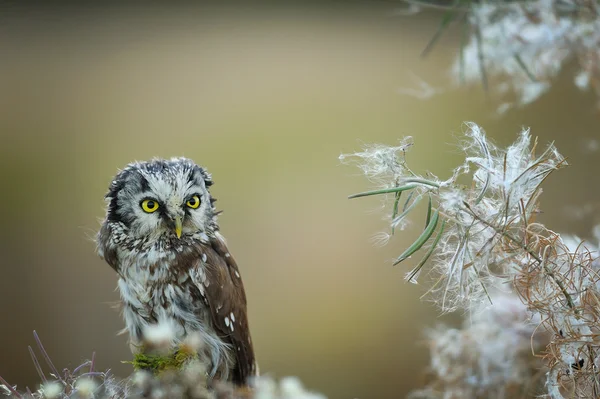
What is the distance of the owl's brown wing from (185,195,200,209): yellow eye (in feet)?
0.24

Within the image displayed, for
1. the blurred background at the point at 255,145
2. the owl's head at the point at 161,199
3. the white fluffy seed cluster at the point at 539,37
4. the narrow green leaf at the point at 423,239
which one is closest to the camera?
the narrow green leaf at the point at 423,239

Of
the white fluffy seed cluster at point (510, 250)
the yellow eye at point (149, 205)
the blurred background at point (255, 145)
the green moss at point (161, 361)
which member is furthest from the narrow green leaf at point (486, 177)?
the blurred background at point (255, 145)

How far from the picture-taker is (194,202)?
90cm

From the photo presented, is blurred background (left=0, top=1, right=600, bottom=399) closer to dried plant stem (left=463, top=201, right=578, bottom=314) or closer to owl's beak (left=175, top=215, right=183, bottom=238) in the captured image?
owl's beak (left=175, top=215, right=183, bottom=238)

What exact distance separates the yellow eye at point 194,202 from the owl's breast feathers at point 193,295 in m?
0.06

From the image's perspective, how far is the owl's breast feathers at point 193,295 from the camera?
0.92 metres

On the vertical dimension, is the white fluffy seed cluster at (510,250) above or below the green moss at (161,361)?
above

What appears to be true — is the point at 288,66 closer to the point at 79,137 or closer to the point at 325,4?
the point at 325,4

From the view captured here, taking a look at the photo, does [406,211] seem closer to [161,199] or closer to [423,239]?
[423,239]

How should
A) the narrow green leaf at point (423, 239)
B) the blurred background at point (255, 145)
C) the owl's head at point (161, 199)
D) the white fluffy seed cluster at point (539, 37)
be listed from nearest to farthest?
the narrow green leaf at point (423, 239) < the owl's head at point (161, 199) < the white fluffy seed cluster at point (539, 37) < the blurred background at point (255, 145)

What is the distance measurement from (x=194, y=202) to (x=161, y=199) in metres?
0.05

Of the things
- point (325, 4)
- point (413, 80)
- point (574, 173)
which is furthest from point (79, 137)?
point (574, 173)

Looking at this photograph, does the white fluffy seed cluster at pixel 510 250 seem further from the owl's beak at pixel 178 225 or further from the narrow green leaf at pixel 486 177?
the owl's beak at pixel 178 225

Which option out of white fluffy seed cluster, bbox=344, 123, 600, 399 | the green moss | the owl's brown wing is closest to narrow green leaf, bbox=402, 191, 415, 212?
white fluffy seed cluster, bbox=344, 123, 600, 399
